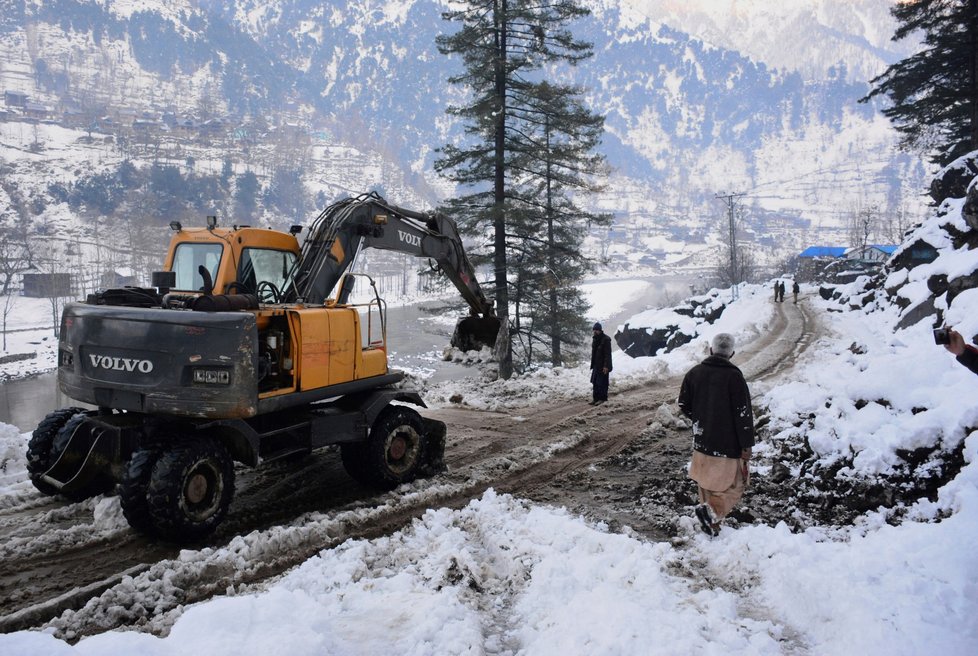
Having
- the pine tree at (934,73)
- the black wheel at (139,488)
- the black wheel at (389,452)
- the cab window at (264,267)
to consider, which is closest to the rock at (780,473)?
the black wheel at (389,452)

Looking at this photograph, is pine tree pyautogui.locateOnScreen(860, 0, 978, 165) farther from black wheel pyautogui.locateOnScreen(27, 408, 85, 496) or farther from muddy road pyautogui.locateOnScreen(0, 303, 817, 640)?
black wheel pyautogui.locateOnScreen(27, 408, 85, 496)

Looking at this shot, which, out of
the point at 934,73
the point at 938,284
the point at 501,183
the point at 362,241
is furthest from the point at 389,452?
the point at 934,73

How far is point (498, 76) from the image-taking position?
1836 cm

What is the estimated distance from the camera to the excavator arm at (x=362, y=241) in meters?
7.76

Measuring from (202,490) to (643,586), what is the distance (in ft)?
13.1

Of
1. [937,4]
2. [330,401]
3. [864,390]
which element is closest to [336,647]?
[330,401]

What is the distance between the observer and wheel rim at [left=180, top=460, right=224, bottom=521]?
569 cm

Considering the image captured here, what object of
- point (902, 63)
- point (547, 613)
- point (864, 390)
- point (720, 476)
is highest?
point (902, 63)

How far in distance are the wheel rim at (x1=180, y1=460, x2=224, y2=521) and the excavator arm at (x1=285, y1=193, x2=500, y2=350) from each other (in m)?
2.29

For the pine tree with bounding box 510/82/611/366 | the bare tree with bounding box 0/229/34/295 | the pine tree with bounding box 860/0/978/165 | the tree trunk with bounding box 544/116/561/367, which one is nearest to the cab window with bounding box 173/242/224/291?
the pine tree with bounding box 510/82/611/366

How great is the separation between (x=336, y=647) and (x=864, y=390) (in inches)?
243

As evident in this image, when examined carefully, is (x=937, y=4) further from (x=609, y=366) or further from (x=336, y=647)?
(x=336, y=647)

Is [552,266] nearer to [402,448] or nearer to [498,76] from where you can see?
[498,76]

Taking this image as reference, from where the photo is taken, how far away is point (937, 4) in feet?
73.2
